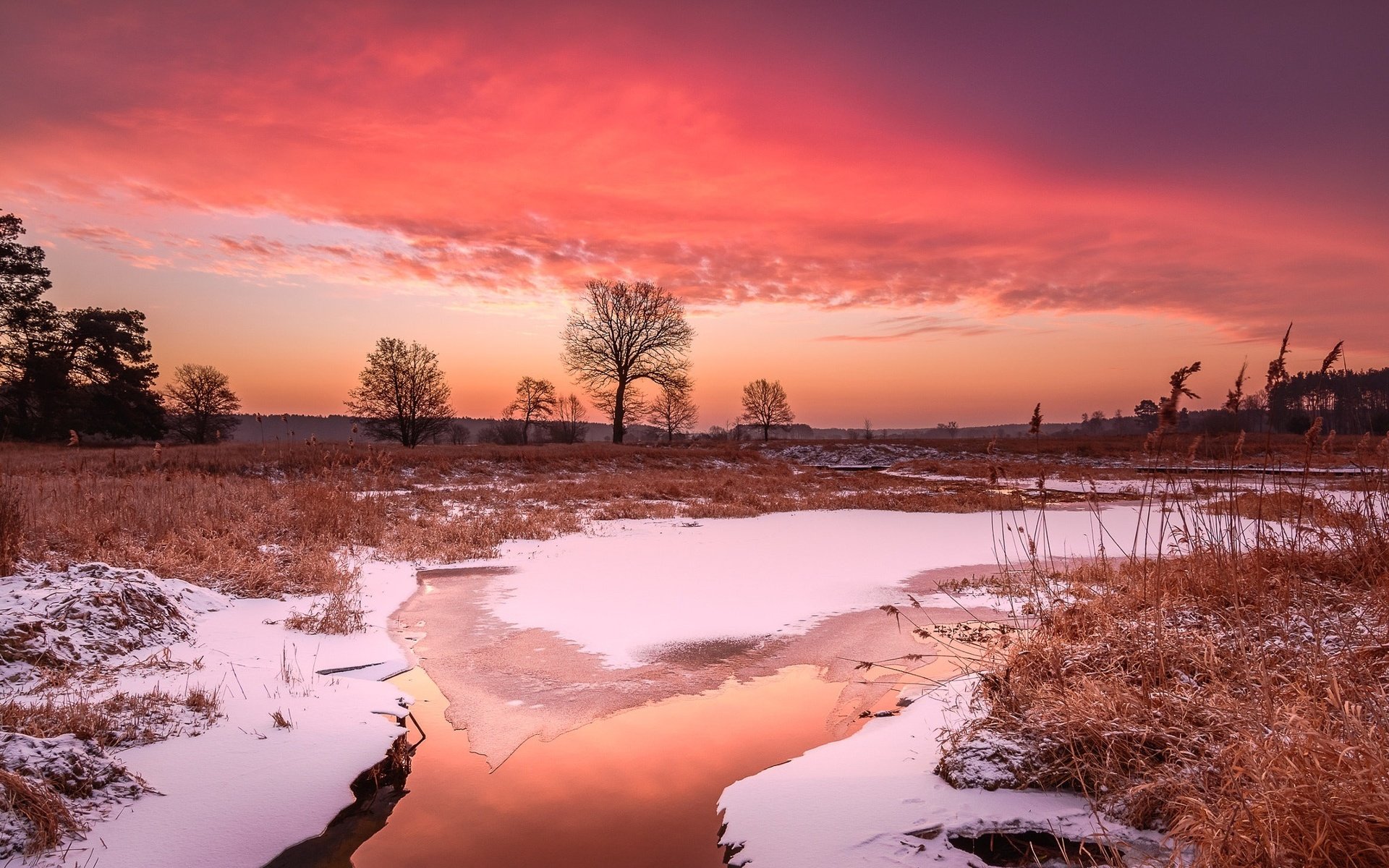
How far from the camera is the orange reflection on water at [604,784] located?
3102 mm

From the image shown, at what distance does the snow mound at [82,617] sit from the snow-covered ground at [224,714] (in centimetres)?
1

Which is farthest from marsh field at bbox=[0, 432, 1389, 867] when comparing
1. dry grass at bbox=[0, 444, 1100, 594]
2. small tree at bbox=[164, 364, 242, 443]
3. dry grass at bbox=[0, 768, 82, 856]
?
small tree at bbox=[164, 364, 242, 443]

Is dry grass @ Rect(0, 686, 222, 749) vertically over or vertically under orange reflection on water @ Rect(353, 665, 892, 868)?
over

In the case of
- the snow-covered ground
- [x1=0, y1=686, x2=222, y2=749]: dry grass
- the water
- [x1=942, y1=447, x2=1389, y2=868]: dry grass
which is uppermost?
[x1=942, y1=447, x2=1389, y2=868]: dry grass

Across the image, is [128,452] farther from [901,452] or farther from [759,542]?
[901,452]

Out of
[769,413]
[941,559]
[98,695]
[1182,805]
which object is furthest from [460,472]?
[769,413]

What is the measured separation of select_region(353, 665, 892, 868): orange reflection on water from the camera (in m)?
3.10

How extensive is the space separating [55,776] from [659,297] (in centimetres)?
4351

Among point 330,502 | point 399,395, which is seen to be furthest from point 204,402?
point 330,502

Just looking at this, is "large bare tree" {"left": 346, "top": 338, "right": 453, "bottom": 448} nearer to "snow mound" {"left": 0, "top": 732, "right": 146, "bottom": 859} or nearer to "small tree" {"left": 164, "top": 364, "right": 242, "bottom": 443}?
"small tree" {"left": 164, "top": 364, "right": 242, "bottom": 443}

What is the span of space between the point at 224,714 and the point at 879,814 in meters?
3.84

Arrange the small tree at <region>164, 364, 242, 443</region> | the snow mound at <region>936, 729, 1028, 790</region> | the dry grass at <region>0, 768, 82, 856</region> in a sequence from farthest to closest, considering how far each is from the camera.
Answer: the small tree at <region>164, 364, 242, 443</region> → the snow mound at <region>936, 729, 1028, 790</region> → the dry grass at <region>0, 768, 82, 856</region>

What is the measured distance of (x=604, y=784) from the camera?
12.2 ft

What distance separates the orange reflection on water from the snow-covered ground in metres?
0.43
